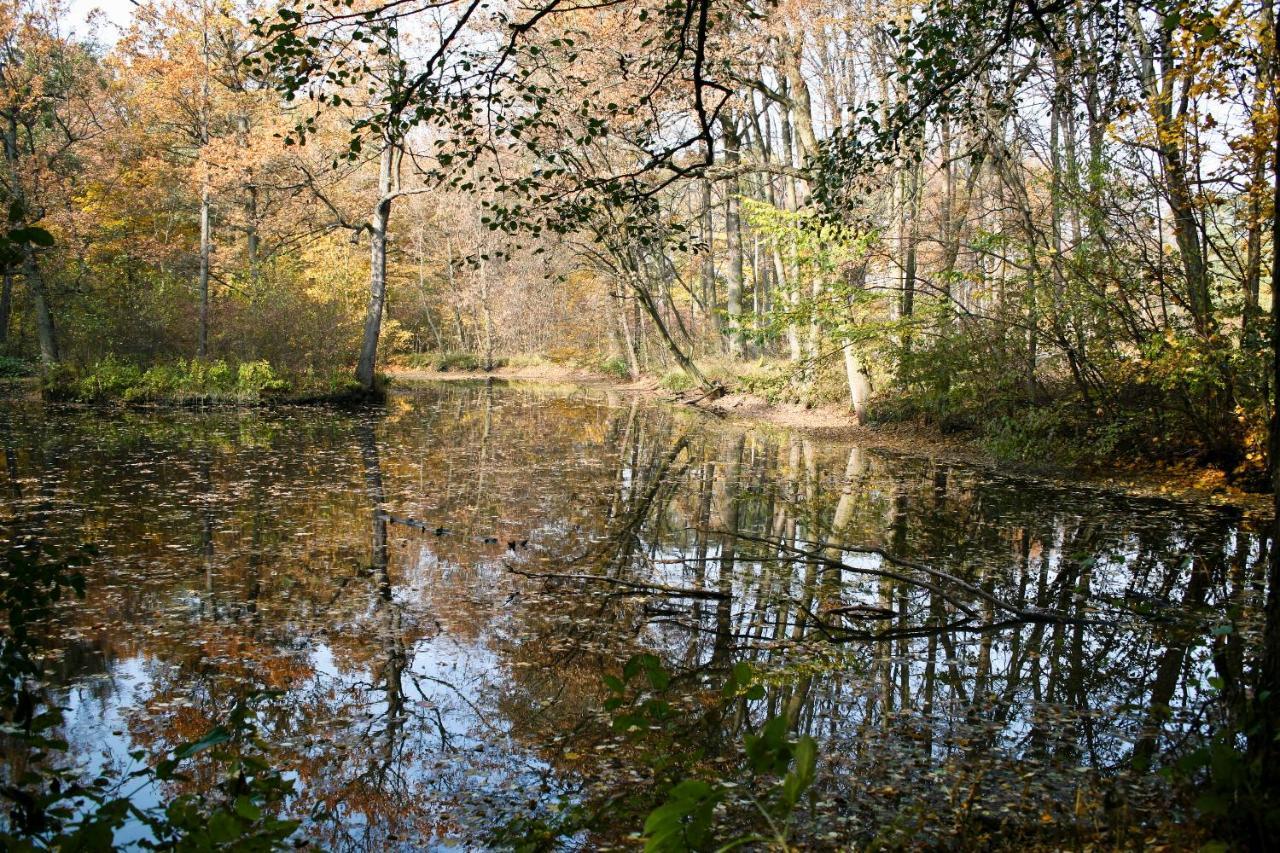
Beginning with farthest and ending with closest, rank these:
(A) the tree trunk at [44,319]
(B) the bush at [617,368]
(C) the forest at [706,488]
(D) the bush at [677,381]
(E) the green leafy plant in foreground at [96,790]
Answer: (B) the bush at [617,368] → (D) the bush at [677,381] → (A) the tree trunk at [44,319] → (C) the forest at [706,488] → (E) the green leafy plant in foreground at [96,790]

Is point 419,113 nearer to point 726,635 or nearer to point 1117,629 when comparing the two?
point 726,635

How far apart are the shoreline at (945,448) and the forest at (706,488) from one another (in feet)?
0.72

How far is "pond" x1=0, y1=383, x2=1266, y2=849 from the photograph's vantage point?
142 inches

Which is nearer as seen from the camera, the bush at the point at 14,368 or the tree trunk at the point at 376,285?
the tree trunk at the point at 376,285

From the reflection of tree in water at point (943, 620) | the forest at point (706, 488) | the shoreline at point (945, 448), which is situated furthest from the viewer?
the shoreline at point (945, 448)

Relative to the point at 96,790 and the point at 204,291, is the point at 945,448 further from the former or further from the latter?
the point at 204,291

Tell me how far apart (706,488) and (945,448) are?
5.35 metres

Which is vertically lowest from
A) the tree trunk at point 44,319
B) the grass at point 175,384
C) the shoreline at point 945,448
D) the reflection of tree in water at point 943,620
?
the reflection of tree in water at point 943,620

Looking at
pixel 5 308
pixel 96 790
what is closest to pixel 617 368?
pixel 5 308

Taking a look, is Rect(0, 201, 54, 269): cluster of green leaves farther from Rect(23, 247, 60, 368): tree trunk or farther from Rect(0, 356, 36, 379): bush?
Rect(0, 356, 36, 379): bush

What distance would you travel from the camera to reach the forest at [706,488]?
3.43 meters

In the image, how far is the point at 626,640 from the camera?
218 inches

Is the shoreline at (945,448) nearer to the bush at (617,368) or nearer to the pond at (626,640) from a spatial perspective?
the pond at (626,640)

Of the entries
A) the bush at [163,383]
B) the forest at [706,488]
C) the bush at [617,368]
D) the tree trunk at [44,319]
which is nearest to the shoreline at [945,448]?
the forest at [706,488]
